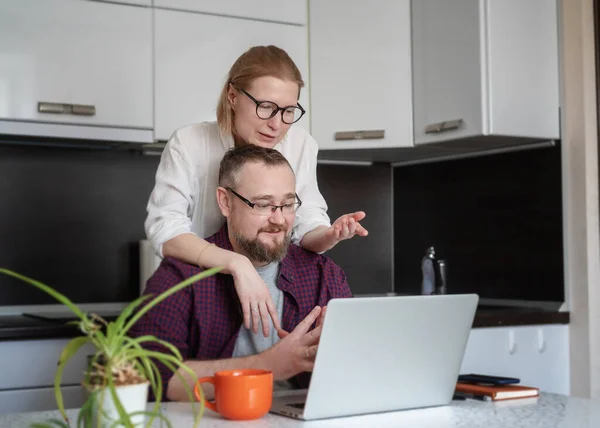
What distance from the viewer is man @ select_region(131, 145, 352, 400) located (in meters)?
1.78

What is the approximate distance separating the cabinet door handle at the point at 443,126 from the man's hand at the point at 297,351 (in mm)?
1571

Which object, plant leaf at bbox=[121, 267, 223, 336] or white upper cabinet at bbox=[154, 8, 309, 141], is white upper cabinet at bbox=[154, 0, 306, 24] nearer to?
white upper cabinet at bbox=[154, 8, 309, 141]

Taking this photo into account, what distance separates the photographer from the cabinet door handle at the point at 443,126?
299cm

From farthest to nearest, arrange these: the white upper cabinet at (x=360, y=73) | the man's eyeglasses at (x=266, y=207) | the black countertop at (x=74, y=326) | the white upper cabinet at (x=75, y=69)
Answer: the white upper cabinet at (x=360, y=73)
the white upper cabinet at (x=75, y=69)
the black countertop at (x=74, y=326)
the man's eyeglasses at (x=266, y=207)

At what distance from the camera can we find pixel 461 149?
3324mm

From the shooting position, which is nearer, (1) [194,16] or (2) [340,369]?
(2) [340,369]

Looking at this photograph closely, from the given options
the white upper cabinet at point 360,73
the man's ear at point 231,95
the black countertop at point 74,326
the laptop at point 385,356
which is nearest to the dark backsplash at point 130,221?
the black countertop at point 74,326

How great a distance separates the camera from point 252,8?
3037 mm

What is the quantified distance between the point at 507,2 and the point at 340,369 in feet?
6.42

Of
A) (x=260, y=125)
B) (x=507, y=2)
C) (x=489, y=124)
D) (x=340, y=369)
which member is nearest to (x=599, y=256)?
(x=489, y=124)

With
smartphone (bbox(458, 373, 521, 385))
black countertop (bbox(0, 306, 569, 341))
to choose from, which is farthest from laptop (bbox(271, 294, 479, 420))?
black countertop (bbox(0, 306, 569, 341))

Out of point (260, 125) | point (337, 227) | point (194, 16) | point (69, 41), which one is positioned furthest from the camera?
point (194, 16)

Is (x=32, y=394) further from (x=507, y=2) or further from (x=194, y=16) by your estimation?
(x=507, y=2)

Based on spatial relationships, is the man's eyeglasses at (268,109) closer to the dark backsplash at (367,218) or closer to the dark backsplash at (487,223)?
the dark backsplash at (487,223)
